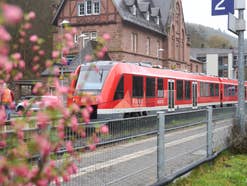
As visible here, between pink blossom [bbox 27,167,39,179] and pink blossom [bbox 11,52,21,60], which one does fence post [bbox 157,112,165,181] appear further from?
pink blossom [bbox 11,52,21,60]

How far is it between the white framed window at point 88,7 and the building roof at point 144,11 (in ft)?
6.98

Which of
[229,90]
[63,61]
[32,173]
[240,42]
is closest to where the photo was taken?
[32,173]

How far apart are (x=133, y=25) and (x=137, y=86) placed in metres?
36.1

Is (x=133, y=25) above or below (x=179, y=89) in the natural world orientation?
above

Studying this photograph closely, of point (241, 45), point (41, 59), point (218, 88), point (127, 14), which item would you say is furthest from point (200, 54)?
point (41, 59)

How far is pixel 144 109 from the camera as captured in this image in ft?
73.3

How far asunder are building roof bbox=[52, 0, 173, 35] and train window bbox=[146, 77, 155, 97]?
1195 inches

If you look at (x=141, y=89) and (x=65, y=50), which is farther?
(x=141, y=89)

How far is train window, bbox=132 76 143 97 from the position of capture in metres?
21.1

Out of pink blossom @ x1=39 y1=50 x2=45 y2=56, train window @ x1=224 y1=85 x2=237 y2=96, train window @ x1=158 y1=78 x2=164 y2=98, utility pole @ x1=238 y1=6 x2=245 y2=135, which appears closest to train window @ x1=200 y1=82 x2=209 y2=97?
train window @ x1=224 y1=85 x2=237 y2=96

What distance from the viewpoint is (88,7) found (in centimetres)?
5506

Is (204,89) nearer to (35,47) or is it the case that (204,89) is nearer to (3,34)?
(35,47)

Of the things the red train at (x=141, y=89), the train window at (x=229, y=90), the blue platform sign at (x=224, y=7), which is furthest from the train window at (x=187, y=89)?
the blue platform sign at (x=224, y=7)

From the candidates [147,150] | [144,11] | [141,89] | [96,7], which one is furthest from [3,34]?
[144,11]
